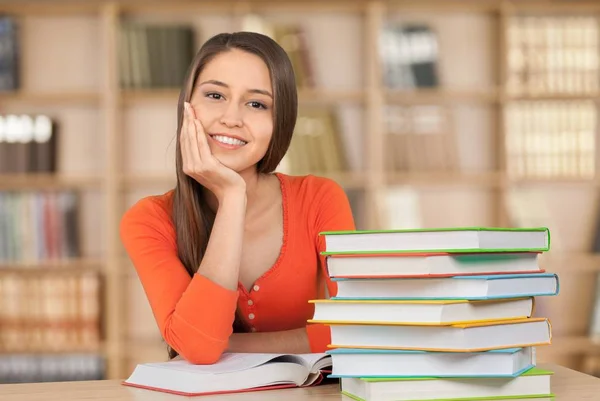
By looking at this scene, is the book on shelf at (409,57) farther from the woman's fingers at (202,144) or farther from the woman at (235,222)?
the woman's fingers at (202,144)

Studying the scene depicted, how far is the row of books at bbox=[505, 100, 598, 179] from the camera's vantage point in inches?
167

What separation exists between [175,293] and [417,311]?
1.87ft

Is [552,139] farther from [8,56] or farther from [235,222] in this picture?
[235,222]

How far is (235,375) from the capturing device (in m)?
1.21

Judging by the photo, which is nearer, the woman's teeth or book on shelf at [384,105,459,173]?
the woman's teeth

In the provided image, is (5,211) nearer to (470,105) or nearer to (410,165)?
(410,165)

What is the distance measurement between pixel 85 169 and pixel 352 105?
1.37m

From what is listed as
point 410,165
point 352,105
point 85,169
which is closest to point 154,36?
point 85,169

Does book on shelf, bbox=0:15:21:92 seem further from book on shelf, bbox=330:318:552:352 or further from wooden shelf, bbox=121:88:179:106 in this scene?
book on shelf, bbox=330:318:552:352

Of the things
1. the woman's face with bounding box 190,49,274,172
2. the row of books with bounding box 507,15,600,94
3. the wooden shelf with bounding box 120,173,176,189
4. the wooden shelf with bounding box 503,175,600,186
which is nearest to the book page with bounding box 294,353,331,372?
the woman's face with bounding box 190,49,274,172

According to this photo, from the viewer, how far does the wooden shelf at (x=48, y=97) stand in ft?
13.7

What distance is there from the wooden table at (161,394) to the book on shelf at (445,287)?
0.14 metres

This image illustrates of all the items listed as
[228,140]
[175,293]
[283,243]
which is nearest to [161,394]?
[175,293]

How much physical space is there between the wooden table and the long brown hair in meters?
0.46
